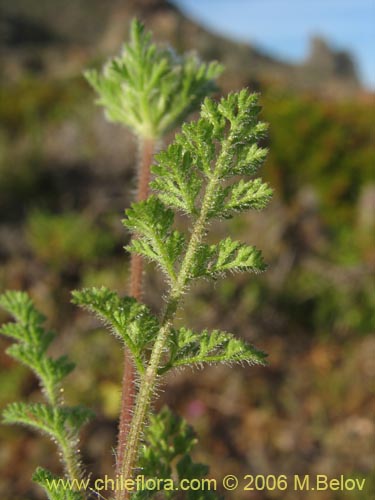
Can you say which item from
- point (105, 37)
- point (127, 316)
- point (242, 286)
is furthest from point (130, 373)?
point (105, 37)

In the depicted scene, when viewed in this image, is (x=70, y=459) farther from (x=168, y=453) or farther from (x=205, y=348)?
(x=205, y=348)

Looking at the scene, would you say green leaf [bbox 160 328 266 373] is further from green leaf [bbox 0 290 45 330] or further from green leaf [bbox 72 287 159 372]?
green leaf [bbox 0 290 45 330]

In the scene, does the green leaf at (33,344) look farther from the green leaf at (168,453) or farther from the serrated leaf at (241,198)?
the serrated leaf at (241,198)

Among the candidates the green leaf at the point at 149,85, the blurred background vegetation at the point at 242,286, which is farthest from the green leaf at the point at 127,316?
the blurred background vegetation at the point at 242,286

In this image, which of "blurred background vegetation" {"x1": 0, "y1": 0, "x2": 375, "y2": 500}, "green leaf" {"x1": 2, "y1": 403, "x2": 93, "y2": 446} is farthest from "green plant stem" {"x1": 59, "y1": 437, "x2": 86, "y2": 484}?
"blurred background vegetation" {"x1": 0, "y1": 0, "x2": 375, "y2": 500}

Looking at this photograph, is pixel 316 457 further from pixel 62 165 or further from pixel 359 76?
pixel 359 76
